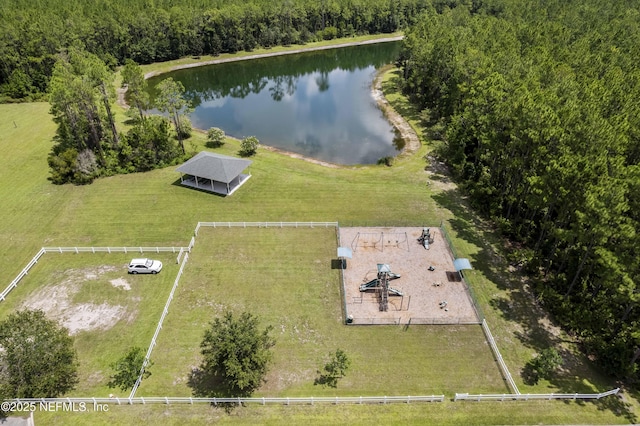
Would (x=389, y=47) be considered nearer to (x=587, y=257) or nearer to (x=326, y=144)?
(x=326, y=144)

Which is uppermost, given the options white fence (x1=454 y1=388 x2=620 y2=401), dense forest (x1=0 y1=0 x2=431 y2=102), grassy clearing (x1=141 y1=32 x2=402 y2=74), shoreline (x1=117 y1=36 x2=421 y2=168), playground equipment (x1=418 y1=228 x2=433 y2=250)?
dense forest (x1=0 y1=0 x2=431 y2=102)

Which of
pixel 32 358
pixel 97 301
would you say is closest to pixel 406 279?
pixel 97 301

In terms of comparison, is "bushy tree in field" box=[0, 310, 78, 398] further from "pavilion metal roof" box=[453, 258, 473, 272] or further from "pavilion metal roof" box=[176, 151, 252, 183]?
"pavilion metal roof" box=[453, 258, 473, 272]

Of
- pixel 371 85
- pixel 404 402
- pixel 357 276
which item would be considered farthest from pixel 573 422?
pixel 371 85

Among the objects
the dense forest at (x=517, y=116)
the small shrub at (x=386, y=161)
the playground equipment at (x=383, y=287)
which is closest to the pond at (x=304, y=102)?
the small shrub at (x=386, y=161)

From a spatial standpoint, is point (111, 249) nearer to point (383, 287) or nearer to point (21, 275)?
point (21, 275)

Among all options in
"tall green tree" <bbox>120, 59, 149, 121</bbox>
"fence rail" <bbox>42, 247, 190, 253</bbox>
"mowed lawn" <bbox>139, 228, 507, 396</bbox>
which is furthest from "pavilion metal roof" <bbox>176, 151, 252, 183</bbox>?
"tall green tree" <bbox>120, 59, 149, 121</bbox>
